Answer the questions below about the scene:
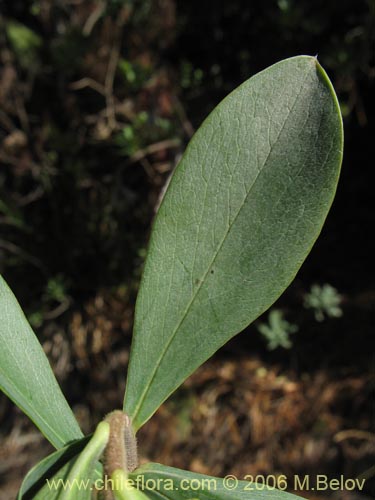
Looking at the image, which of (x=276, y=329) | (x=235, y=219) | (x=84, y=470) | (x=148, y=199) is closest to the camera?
(x=84, y=470)

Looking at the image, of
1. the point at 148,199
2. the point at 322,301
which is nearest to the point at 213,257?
the point at 148,199

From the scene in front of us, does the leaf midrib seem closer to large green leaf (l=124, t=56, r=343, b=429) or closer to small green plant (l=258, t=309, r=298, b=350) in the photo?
large green leaf (l=124, t=56, r=343, b=429)

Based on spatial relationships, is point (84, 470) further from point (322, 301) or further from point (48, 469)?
point (322, 301)

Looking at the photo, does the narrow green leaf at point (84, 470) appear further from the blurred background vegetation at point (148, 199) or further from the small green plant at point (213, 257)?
the blurred background vegetation at point (148, 199)

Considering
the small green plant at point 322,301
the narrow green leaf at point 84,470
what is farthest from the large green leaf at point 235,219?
the small green plant at point 322,301

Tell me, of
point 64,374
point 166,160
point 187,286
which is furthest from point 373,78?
point 64,374
